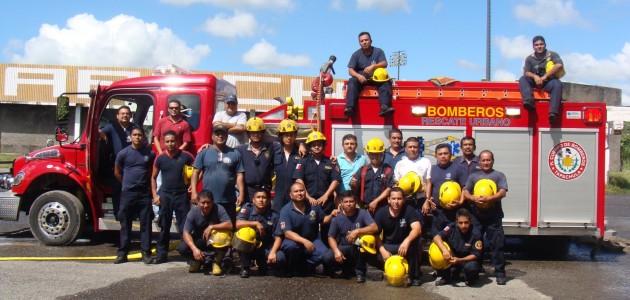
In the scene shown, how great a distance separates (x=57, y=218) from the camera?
870 centimetres

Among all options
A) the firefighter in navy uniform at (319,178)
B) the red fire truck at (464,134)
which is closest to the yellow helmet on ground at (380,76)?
the red fire truck at (464,134)

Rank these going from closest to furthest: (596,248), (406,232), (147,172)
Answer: (406,232) < (147,172) < (596,248)

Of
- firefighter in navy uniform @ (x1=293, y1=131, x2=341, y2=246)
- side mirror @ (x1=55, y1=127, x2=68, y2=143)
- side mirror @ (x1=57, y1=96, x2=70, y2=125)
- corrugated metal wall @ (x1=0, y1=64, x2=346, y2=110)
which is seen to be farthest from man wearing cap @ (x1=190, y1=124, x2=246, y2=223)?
corrugated metal wall @ (x1=0, y1=64, x2=346, y2=110)

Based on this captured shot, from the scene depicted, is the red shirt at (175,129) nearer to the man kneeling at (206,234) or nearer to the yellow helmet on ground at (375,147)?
the man kneeling at (206,234)

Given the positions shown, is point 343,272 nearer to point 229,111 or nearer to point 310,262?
point 310,262

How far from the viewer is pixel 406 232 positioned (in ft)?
22.4

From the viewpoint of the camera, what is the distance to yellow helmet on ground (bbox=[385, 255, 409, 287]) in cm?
648

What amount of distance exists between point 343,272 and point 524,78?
3625 mm

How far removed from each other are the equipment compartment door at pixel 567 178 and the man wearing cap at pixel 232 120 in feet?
13.1

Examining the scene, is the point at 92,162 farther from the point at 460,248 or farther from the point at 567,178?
the point at 567,178

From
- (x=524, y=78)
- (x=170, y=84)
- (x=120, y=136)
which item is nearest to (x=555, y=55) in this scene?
(x=524, y=78)

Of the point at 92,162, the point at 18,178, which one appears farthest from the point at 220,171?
the point at 18,178

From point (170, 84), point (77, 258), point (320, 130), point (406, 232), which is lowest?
point (77, 258)

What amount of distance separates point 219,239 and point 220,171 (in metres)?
0.82
